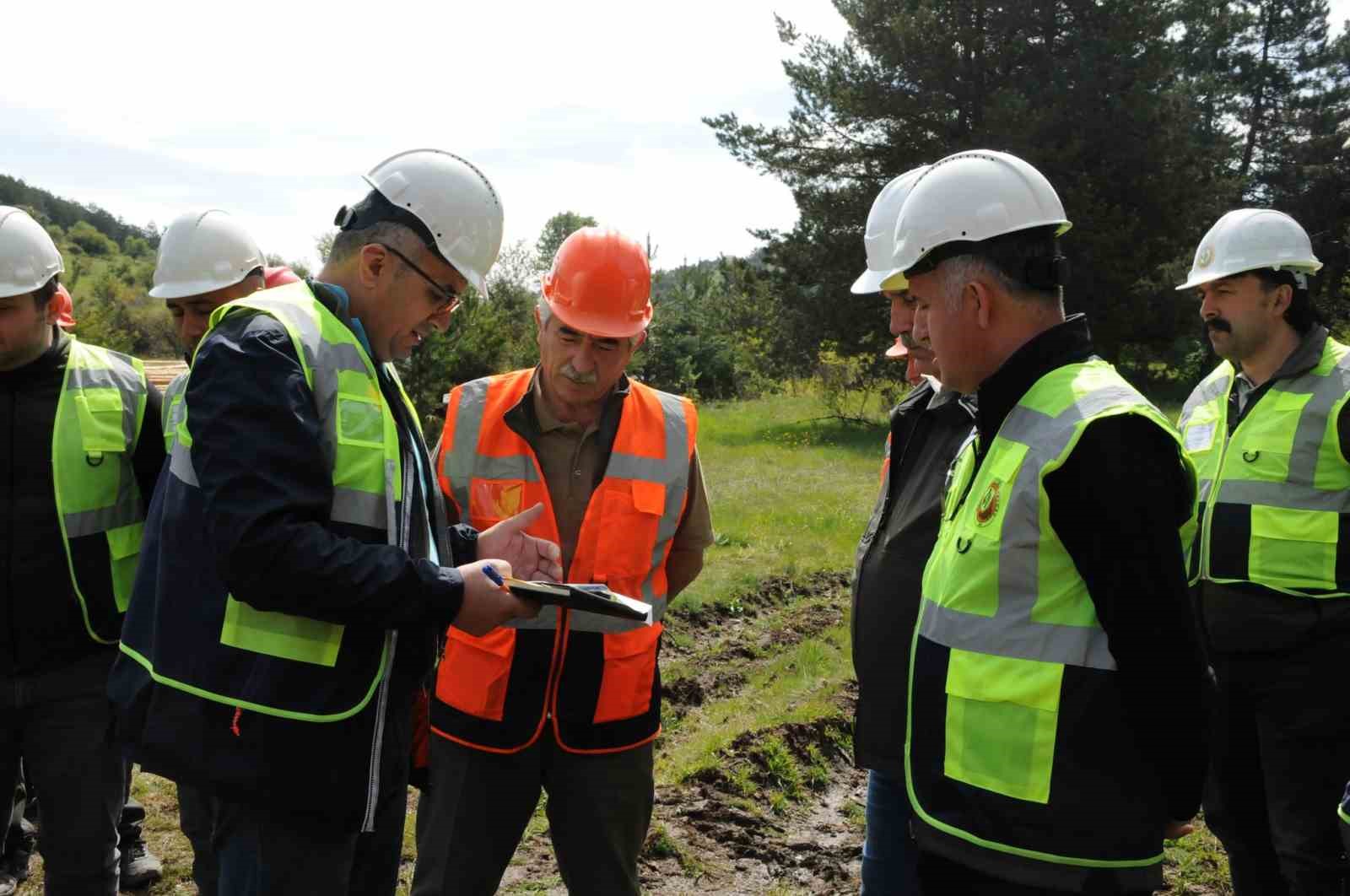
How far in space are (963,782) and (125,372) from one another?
3011 mm

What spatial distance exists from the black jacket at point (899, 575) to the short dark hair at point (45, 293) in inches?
106

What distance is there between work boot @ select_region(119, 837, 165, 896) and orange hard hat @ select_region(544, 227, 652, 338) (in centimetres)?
279

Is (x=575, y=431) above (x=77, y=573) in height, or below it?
above

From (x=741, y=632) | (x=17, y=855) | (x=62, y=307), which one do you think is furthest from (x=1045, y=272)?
(x=741, y=632)

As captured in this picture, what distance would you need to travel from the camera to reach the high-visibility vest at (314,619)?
6.21 ft

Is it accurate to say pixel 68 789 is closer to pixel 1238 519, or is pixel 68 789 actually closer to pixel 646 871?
pixel 646 871

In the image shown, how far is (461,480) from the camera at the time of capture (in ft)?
9.32

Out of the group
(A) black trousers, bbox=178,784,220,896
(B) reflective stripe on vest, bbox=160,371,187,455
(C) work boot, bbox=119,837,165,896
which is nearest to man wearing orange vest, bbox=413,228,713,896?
(B) reflective stripe on vest, bbox=160,371,187,455

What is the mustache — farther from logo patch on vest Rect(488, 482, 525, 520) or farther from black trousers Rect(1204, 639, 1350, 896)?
black trousers Rect(1204, 639, 1350, 896)

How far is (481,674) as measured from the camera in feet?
8.72

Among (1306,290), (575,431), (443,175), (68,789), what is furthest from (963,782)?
(1306,290)

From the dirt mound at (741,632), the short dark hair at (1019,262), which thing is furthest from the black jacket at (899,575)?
the dirt mound at (741,632)

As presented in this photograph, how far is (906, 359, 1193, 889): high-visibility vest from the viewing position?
1.80 metres

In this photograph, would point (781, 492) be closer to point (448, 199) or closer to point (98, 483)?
point (98, 483)
